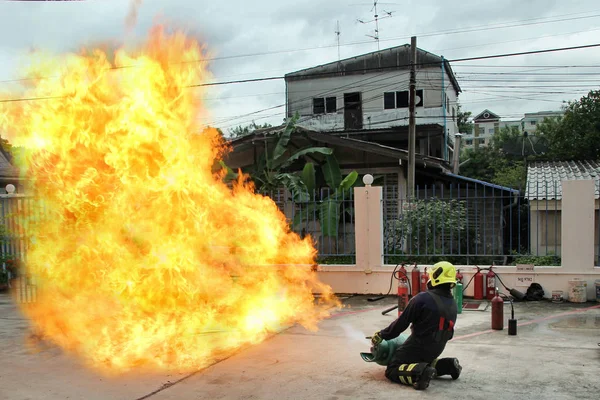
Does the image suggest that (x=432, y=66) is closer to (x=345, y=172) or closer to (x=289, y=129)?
(x=345, y=172)

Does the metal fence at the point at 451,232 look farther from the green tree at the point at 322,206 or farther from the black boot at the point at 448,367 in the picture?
the black boot at the point at 448,367

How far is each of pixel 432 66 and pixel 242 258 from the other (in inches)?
829

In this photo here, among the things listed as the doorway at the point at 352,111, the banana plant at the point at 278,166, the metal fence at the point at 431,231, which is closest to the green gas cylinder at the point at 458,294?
the metal fence at the point at 431,231

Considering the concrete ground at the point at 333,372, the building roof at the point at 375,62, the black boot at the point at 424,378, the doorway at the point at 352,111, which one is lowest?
the concrete ground at the point at 333,372

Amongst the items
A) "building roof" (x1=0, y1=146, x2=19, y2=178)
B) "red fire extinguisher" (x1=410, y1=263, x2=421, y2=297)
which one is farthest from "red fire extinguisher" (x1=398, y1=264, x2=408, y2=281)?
"building roof" (x1=0, y1=146, x2=19, y2=178)

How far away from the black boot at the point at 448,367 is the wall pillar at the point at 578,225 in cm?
590

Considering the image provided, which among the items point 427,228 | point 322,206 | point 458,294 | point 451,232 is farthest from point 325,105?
point 458,294

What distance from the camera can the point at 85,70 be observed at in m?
8.33

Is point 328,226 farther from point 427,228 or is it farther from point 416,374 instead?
point 416,374

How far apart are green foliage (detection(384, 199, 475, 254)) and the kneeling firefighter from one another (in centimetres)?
585

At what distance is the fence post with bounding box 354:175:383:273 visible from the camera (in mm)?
11648

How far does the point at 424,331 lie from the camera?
5.58m

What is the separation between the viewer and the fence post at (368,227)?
459 inches

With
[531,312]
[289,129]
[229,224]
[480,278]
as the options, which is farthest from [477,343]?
[289,129]
